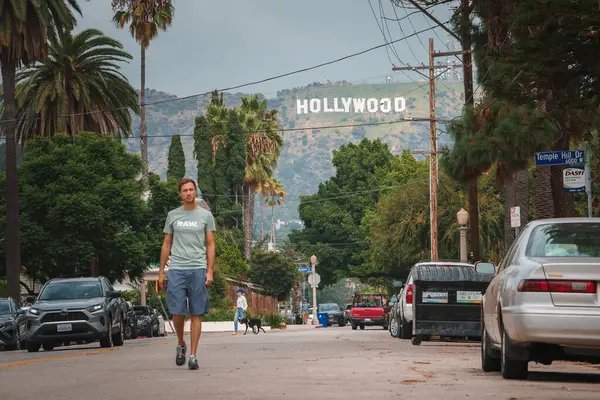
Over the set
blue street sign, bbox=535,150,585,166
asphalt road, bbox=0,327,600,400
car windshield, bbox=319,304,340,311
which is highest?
blue street sign, bbox=535,150,585,166

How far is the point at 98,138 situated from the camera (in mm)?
50781

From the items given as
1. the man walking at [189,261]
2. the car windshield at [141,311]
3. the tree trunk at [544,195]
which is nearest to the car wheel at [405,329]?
the tree trunk at [544,195]

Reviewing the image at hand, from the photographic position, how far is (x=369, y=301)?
198ft

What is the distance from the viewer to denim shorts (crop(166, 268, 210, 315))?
49.0 ft

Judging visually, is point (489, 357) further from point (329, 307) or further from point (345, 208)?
point (345, 208)

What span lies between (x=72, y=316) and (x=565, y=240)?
15.8 metres

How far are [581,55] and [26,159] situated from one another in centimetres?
3686

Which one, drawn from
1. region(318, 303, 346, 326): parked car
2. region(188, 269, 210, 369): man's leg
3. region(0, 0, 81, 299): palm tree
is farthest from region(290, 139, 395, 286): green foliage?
region(188, 269, 210, 369): man's leg

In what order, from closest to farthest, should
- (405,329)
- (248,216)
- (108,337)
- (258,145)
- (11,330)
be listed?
1. (108,337)
2. (405,329)
3. (11,330)
4. (258,145)
5. (248,216)

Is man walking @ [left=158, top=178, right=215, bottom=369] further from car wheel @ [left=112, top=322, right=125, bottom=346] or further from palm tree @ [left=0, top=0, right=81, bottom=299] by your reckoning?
palm tree @ [left=0, top=0, right=81, bottom=299]

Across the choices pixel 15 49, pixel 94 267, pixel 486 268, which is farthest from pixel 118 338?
pixel 94 267

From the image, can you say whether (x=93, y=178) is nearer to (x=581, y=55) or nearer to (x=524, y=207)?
(x=524, y=207)

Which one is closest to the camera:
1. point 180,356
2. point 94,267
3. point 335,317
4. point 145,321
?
point 180,356

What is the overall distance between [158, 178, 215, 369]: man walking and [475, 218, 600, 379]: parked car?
12.3ft
